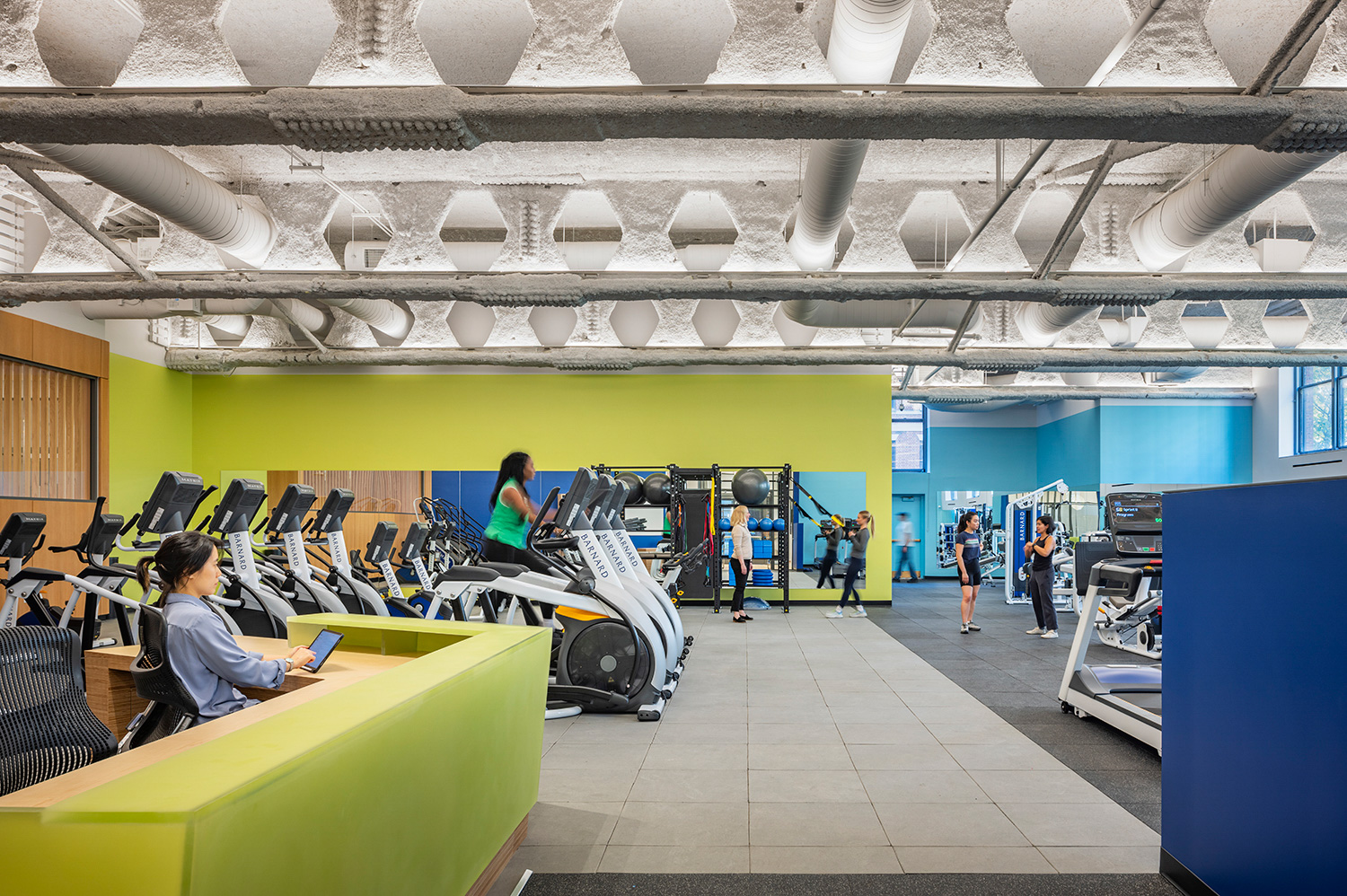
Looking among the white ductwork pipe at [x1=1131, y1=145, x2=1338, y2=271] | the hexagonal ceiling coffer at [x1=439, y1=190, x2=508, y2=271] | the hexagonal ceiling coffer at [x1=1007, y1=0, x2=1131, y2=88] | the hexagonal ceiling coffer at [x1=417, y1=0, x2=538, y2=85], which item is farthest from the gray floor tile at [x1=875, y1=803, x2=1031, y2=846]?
the hexagonal ceiling coffer at [x1=439, y1=190, x2=508, y2=271]

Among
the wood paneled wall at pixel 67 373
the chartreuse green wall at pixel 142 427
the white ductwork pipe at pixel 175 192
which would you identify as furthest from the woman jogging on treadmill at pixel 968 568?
the chartreuse green wall at pixel 142 427

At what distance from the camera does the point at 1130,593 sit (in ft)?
17.2

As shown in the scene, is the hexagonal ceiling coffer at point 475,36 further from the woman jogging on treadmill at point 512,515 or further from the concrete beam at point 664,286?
the concrete beam at point 664,286

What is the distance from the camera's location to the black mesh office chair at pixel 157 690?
7.93ft

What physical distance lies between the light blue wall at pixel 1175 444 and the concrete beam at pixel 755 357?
4.04 m

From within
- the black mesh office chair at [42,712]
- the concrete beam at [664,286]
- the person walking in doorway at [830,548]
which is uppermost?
the concrete beam at [664,286]

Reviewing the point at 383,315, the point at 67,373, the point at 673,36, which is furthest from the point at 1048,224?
the point at 67,373

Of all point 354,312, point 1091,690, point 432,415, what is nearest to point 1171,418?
point 1091,690

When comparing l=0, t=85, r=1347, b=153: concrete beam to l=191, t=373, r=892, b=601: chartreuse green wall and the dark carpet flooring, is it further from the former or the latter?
l=191, t=373, r=892, b=601: chartreuse green wall

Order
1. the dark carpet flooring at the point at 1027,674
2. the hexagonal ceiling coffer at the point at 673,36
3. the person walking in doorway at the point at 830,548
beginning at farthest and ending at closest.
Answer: the person walking in doorway at the point at 830,548 < the hexagonal ceiling coffer at the point at 673,36 < the dark carpet flooring at the point at 1027,674

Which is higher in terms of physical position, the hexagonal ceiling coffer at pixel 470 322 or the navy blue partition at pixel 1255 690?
the hexagonal ceiling coffer at pixel 470 322

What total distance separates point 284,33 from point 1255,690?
548 centimetres

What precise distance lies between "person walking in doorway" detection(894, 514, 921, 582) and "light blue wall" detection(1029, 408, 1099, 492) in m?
2.81

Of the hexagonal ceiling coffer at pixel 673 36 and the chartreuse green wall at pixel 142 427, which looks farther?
the chartreuse green wall at pixel 142 427
